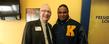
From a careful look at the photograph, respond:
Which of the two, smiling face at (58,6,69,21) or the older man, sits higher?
smiling face at (58,6,69,21)

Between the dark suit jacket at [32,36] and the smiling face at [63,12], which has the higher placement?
the smiling face at [63,12]

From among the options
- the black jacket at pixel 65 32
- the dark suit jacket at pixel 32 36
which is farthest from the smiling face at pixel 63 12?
the dark suit jacket at pixel 32 36

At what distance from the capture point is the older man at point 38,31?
208 centimetres

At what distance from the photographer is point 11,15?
2.54m

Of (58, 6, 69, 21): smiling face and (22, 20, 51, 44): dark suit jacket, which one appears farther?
(58, 6, 69, 21): smiling face

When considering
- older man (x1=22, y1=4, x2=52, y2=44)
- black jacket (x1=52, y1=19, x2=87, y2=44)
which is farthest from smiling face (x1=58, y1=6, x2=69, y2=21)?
older man (x1=22, y1=4, x2=52, y2=44)

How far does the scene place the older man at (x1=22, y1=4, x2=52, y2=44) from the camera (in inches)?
82.0

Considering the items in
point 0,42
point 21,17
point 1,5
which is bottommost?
point 0,42

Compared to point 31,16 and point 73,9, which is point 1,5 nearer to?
point 31,16

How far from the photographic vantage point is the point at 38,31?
2105mm

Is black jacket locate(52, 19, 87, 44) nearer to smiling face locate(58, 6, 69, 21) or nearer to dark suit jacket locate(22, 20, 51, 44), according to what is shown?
smiling face locate(58, 6, 69, 21)

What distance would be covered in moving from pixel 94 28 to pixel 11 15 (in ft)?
4.71

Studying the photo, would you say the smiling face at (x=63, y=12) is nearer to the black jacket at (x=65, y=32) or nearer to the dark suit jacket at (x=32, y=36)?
the black jacket at (x=65, y=32)

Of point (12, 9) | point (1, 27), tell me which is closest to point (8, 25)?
point (1, 27)
